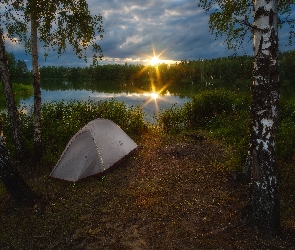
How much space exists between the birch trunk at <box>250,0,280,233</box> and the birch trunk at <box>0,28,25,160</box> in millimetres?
9137

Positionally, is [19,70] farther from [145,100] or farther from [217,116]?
[217,116]

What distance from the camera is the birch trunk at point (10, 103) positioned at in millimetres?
Result: 9784

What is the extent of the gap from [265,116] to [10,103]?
967 cm

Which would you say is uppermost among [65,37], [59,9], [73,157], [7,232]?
[59,9]

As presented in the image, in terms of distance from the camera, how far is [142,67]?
113375mm

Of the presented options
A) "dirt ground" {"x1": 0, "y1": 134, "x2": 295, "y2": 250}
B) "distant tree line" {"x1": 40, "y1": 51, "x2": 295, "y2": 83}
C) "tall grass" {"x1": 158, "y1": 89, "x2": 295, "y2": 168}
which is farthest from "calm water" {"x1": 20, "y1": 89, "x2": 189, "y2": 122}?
"distant tree line" {"x1": 40, "y1": 51, "x2": 295, "y2": 83}

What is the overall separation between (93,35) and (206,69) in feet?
276

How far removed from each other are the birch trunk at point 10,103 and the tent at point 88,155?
266cm

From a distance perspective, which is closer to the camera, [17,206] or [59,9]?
[17,206]

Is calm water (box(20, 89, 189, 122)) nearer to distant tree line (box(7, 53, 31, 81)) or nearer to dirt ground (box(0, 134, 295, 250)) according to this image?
dirt ground (box(0, 134, 295, 250))

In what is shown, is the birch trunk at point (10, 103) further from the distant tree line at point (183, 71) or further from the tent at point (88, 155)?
the distant tree line at point (183, 71)

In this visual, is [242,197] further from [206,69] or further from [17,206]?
[206,69]

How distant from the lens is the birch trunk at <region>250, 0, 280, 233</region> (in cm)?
501

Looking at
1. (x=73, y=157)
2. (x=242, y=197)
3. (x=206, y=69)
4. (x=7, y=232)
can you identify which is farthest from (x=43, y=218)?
(x=206, y=69)
